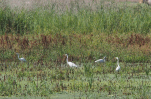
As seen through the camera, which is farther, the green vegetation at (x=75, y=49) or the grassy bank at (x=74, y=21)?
the grassy bank at (x=74, y=21)

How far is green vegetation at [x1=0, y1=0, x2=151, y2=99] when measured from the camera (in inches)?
263

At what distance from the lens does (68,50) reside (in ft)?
35.9

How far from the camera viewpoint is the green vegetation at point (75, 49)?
21.9 feet

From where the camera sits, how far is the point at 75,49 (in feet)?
36.1

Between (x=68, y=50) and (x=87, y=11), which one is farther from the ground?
(x=87, y=11)

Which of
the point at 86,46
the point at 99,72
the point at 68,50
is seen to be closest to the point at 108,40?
the point at 86,46

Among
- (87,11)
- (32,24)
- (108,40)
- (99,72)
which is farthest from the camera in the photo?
(87,11)

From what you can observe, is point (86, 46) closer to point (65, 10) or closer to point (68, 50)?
point (68, 50)

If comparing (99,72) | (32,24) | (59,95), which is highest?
(32,24)

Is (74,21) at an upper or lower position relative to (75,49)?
upper

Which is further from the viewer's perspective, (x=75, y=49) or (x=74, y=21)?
(x=74, y=21)

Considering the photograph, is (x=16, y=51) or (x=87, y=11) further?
(x=87, y=11)

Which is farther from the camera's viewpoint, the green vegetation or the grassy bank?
the grassy bank

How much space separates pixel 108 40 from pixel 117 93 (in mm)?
5914
